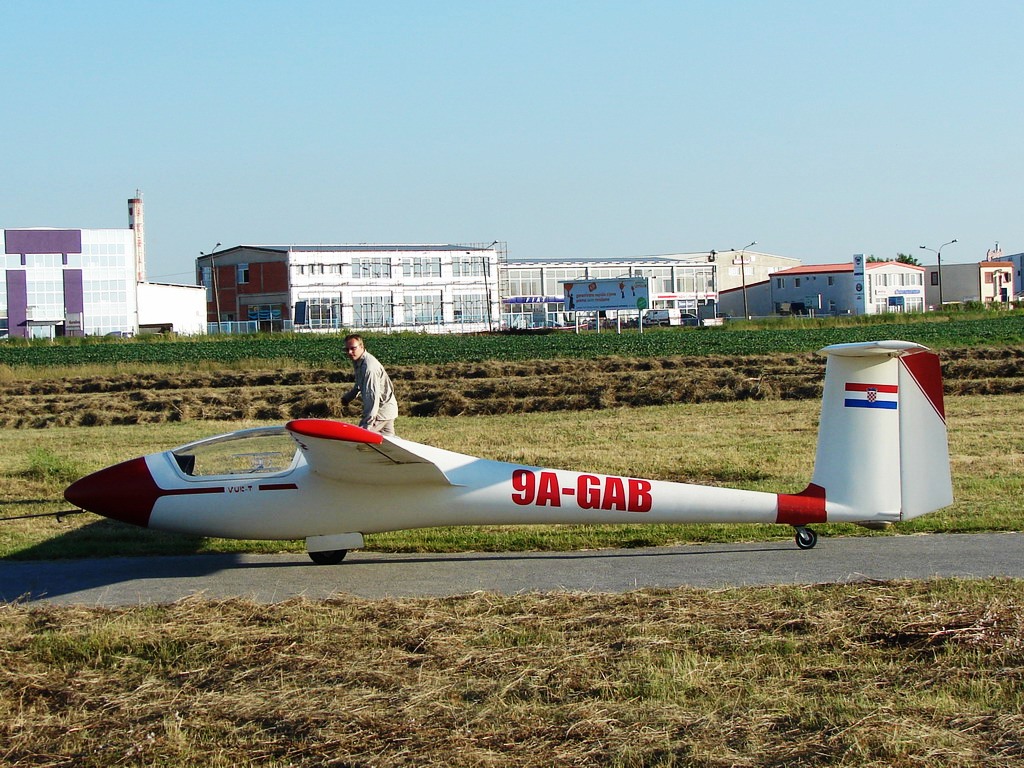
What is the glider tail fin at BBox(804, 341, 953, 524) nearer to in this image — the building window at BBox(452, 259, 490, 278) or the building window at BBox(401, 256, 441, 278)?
the building window at BBox(401, 256, 441, 278)

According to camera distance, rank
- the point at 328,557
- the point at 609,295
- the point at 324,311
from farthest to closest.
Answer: the point at 324,311 < the point at 609,295 < the point at 328,557

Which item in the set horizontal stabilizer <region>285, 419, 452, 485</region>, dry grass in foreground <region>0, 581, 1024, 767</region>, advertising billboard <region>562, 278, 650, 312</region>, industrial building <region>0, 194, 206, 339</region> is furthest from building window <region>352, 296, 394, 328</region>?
dry grass in foreground <region>0, 581, 1024, 767</region>

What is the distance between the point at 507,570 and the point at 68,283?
232 ft

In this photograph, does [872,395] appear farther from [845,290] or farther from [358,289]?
[845,290]

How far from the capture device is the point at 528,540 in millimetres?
9531

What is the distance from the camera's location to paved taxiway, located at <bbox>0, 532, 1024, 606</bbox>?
772 cm

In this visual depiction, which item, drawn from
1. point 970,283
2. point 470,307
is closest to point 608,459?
point 470,307

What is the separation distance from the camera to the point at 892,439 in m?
8.12

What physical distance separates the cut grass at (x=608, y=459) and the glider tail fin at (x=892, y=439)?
124 cm

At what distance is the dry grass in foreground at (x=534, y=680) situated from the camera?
4547 millimetres

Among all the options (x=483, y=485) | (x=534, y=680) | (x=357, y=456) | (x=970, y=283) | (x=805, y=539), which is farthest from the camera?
(x=970, y=283)

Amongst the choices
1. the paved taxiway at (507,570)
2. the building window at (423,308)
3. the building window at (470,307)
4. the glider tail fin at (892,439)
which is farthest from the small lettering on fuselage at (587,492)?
the building window at (470,307)

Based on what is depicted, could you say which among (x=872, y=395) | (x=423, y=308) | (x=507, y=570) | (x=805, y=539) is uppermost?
(x=423, y=308)

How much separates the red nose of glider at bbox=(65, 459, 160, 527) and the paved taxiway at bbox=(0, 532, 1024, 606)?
1.63 ft
